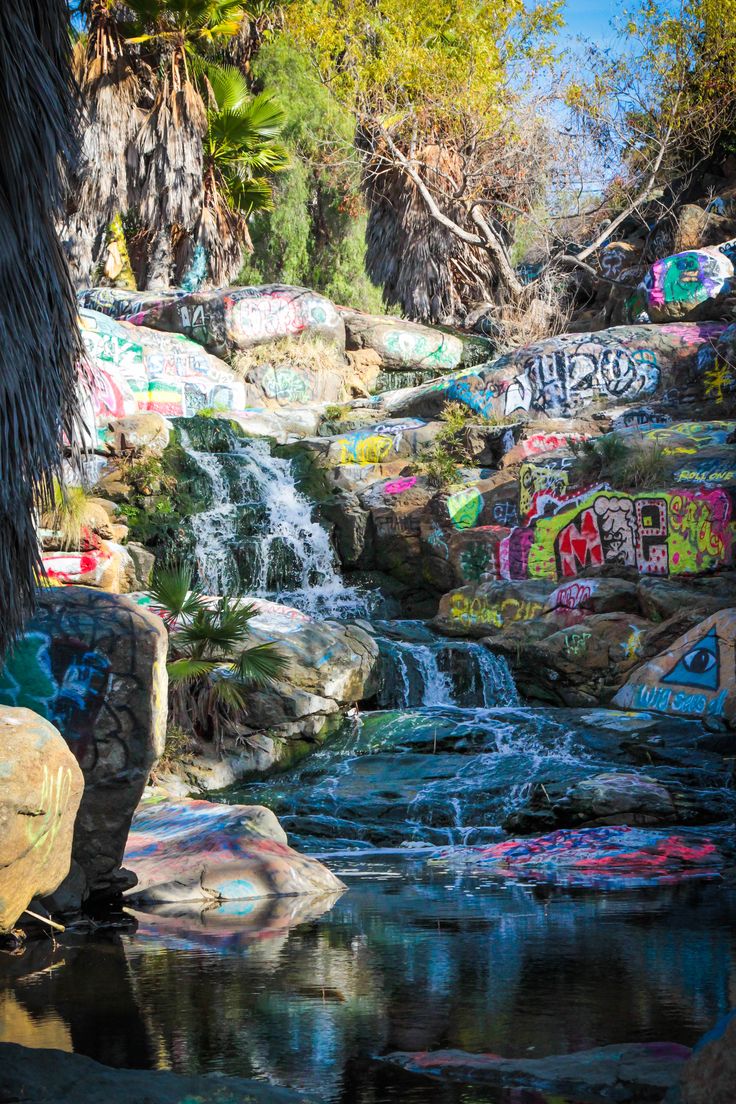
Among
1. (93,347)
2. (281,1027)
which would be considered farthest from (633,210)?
(281,1027)

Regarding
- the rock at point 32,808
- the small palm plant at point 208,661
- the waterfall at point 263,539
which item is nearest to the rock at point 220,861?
the rock at point 32,808

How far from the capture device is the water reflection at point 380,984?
395 centimetres

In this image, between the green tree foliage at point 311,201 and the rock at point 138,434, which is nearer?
the rock at point 138,434

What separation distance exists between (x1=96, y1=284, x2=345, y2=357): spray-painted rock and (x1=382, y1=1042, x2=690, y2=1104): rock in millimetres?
22014

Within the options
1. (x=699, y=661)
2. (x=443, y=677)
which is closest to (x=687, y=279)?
(x=443, y=677)

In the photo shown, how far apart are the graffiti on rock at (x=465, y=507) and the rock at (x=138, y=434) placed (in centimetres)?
470

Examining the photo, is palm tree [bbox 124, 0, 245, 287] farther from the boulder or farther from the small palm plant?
the small palm plant

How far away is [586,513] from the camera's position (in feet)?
55.8

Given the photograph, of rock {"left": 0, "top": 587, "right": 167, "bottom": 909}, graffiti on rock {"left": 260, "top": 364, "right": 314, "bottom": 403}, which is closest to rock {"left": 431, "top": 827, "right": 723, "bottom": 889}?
rock {"left": 0, "top": 587, "right": 167, "bottom": 909}

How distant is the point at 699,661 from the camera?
13.0 metres

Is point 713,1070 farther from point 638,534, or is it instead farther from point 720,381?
point 720,381

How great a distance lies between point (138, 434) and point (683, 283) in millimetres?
11684

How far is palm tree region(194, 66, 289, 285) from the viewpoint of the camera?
2645 cm

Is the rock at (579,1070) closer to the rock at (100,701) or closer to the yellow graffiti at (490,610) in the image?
the rock at (100,701)
